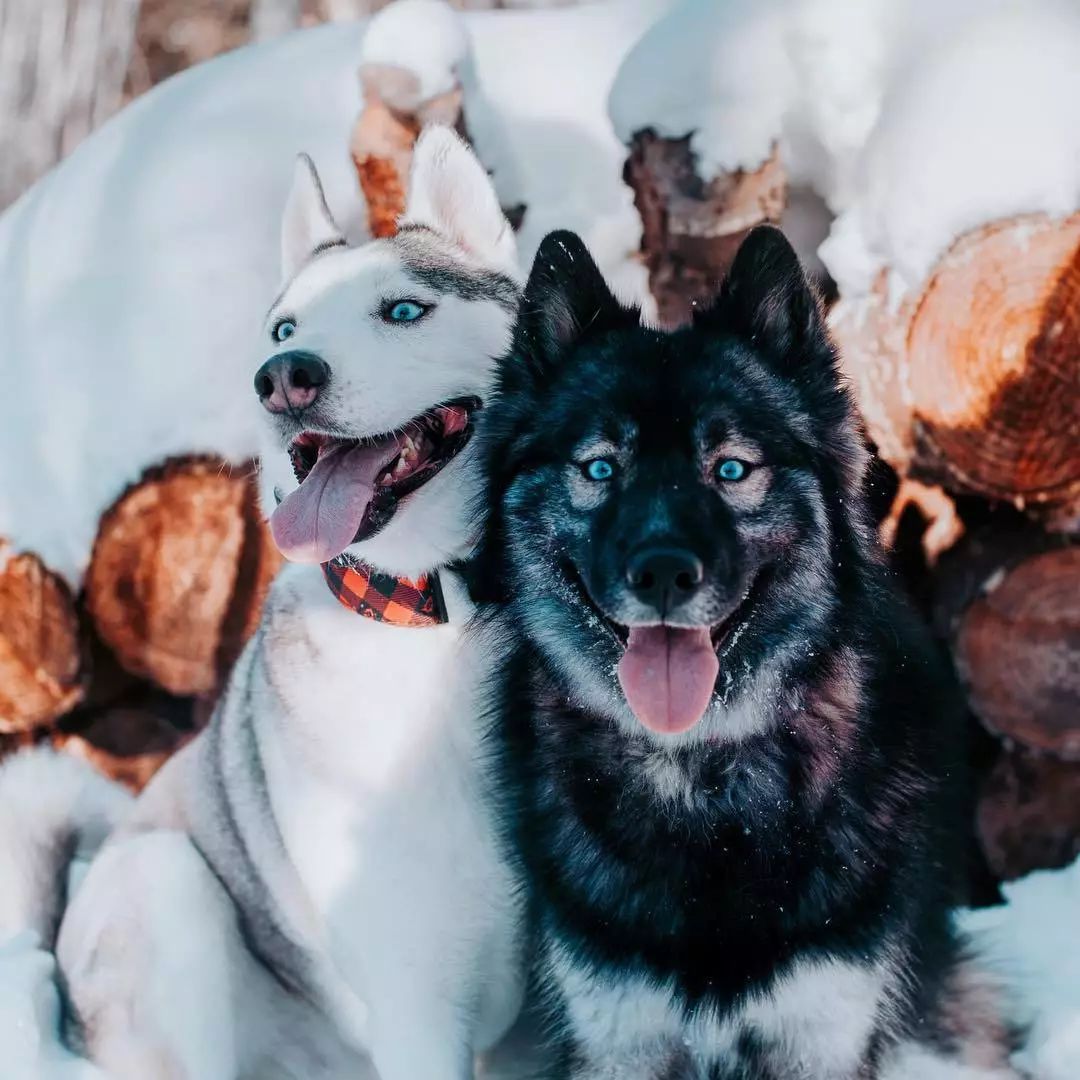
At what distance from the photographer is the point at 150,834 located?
2.74m

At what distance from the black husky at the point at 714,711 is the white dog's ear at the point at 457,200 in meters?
0.49

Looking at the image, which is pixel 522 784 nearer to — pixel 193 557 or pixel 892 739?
pixel 892 739

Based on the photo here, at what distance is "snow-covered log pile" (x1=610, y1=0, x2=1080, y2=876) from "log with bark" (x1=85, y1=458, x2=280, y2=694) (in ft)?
A: 5.19

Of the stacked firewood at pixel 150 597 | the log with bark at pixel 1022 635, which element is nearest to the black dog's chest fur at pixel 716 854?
the log with bark at pixel 1022 635

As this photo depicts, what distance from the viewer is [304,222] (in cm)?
275

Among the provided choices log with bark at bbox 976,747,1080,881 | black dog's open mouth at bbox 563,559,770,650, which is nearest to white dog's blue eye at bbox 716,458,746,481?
black dog's open mouth at bbox 563,559,770,650

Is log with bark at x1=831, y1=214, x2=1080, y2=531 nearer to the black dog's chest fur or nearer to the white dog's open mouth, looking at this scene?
the black dog's chest fur

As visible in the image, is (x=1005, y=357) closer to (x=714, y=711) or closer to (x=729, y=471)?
(x=729, y=471)

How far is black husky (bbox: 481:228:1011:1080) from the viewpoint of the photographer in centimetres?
197

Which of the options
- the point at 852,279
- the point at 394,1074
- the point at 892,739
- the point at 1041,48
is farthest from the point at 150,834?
the point at 1041,48

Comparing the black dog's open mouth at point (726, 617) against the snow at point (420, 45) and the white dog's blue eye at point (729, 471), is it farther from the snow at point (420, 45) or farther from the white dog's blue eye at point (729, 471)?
the snow at point (420, 45)

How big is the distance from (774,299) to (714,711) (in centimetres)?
80

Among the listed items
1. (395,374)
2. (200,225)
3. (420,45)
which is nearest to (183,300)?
(200,225)

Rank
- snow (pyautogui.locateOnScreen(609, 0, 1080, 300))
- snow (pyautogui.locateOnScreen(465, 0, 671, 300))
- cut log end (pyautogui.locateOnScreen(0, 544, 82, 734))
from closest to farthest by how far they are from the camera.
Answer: snow (pyautogui.locateOnScreen(609, 0, 1080, 300))
cut log end (pyautogui.locateOnScreen(0, 544, 82, 734))
snow (pyautogui.locateOnScreen(465, 0, 671, 300))
